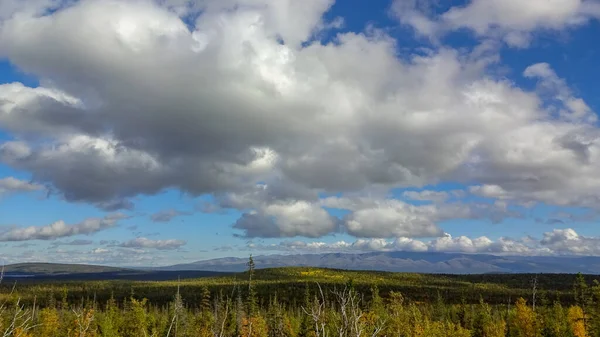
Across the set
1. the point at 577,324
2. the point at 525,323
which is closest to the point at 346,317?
the point at 525,323

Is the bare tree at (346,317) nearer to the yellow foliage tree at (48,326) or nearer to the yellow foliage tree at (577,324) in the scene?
the yellow foliage tree at (48,326)

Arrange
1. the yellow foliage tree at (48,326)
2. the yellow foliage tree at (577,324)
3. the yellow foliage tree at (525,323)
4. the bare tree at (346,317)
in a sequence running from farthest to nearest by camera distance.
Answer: the yellow foliage tree at (525,323)
the yellow foliage tree at (577,324)
the yellow foliage tree at (48,326)
the bare tree at (346,317)

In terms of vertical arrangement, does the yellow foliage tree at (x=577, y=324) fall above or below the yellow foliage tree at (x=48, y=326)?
below

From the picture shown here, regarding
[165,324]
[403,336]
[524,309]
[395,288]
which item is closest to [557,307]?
[524,309]

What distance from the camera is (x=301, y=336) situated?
68438 millimetres

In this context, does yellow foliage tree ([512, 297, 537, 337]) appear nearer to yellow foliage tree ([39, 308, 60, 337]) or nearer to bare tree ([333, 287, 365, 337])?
yellow foliage tree ([39, 308, 60, 337])

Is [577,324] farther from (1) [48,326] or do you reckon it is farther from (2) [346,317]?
(2) [346,317]

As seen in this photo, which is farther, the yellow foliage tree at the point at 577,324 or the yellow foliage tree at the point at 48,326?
the yellow foliage tree at the point at 577,324

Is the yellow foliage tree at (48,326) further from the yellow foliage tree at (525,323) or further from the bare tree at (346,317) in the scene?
the yellow foliage tree at (525,323)

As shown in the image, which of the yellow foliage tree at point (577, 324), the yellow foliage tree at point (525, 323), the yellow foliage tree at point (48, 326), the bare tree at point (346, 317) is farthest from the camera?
the yellow foliage tree at point (525, 323)

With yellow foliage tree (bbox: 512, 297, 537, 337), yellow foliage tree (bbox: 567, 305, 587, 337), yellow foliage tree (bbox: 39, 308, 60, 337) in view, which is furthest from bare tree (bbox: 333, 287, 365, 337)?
yellow foliage tree (bbox: 512, 297, 537, 337)

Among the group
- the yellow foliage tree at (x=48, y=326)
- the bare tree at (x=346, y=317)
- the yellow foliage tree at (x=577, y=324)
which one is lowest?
the yellow foliage tree at (x=577, y=324)

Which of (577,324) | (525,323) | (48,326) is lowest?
(577,324)

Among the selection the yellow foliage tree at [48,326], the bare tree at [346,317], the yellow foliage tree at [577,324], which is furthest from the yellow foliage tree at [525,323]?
the bare tree at [346,317]
